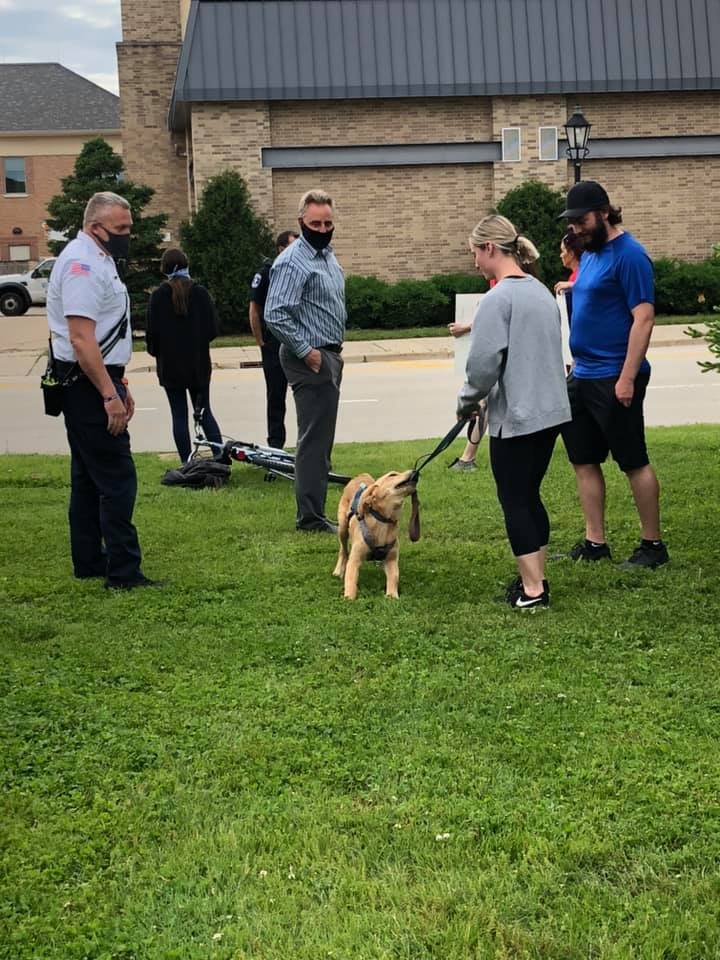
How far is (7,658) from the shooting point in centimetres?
561

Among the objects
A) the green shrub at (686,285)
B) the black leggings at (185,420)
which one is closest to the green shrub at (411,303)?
the green shrub at (686,285)

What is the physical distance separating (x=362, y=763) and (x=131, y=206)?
89.1 ft

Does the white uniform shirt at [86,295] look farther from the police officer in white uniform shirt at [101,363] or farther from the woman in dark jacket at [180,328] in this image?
the woman in dark jacket at [180,328]

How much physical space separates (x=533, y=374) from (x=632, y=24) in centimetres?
2482

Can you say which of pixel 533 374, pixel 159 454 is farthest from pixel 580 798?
pixel 159 454

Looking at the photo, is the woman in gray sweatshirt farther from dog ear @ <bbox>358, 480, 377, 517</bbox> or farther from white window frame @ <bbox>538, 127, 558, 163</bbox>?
white window frame @ <bbox>538, 127, 558, 163</bbox>

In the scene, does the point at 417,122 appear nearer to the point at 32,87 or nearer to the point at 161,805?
the point at 161,805

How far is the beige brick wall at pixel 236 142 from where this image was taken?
2794 centimetres

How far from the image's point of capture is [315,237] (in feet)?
25.3

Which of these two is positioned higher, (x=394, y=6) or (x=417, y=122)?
(x=394, y=6)

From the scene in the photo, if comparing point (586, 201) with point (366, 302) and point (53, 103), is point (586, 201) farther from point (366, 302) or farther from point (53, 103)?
point (53, 103)

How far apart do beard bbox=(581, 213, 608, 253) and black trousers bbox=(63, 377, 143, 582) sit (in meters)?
2.53

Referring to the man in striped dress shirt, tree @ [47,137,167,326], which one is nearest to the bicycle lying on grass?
the man in striped dress shirt

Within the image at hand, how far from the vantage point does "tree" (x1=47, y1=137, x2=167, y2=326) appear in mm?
29719
